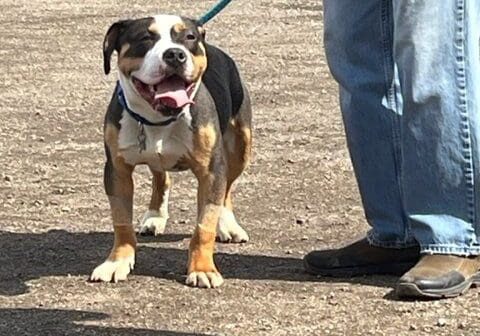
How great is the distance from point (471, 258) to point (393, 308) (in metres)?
0.43

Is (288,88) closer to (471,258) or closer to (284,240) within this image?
(284,240)

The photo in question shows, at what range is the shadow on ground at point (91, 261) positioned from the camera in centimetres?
571

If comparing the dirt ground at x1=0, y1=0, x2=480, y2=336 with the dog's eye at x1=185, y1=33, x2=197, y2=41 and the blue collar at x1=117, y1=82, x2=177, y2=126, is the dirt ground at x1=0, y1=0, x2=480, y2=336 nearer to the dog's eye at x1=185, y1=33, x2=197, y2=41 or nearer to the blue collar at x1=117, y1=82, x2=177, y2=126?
the blue collar at x1=117, y1=82, x2=177, y2=126

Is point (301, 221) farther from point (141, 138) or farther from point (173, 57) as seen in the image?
point (173, 57)

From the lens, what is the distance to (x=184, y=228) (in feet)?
21.7

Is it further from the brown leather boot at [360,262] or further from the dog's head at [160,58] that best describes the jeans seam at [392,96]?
the dog's head at [160,58]

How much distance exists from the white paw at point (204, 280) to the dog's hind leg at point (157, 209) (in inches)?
36.0

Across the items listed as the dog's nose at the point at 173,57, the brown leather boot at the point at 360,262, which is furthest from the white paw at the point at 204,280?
the dog's nose at the point at 173,57

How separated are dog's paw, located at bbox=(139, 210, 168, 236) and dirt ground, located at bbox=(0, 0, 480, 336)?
0.05 m

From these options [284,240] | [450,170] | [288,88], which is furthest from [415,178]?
[288,88]

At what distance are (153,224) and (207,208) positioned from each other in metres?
0.79

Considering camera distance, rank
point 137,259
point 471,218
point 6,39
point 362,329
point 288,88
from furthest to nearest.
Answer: point 6,39, point 288,88, point 137,259, point 471,218, point 362,329

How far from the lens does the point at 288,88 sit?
33.8 ft

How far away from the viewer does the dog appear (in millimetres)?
5516
